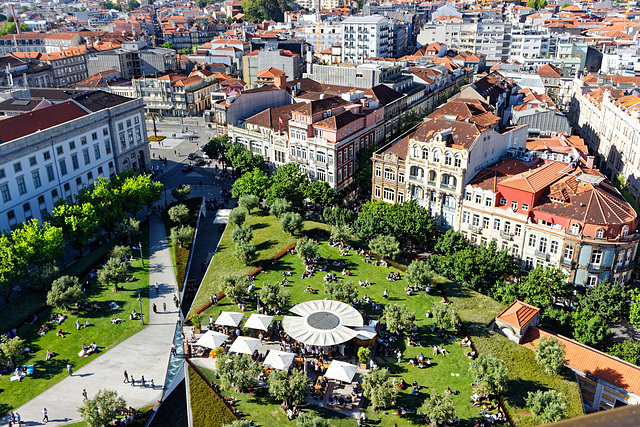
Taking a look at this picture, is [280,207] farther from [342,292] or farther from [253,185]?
[342,292]

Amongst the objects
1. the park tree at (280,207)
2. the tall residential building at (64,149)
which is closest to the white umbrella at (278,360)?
the park tree at (280,207)

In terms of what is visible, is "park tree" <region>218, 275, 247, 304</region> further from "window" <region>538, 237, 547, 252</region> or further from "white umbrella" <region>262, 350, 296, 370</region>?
"window" <region>538, 237, 547, 252</region>

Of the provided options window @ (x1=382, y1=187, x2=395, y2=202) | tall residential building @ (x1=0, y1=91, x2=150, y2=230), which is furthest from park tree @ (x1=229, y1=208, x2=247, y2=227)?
tall residential building @ (x1=0, y1=91, x2=150, y2=230)

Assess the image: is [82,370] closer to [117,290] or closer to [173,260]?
[117,290]

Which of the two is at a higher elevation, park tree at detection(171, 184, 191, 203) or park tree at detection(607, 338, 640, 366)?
park tree at detection(171, 184, 191, 203)

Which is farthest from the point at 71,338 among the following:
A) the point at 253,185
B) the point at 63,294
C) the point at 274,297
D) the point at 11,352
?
the point at 253,185

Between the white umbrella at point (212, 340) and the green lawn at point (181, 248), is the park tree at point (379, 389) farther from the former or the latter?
the green lawn at point (181, 248)
